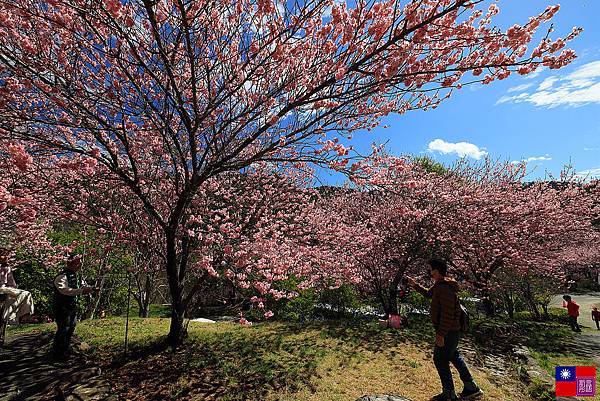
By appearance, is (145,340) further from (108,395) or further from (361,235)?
(361,235)

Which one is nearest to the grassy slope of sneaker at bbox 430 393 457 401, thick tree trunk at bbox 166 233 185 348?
sneaker at bbox 430 393 457 401

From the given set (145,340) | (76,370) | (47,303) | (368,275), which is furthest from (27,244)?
(368,275)

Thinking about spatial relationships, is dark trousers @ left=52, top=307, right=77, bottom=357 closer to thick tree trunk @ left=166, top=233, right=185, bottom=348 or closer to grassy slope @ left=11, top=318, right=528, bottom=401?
grassy slope @ left=11, top=318, right=528, bottom=401

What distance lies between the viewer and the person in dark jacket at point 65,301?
198 inches

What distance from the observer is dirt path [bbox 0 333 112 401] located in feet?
13.0

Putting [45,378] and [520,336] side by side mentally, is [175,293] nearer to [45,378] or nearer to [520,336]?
[45,378]

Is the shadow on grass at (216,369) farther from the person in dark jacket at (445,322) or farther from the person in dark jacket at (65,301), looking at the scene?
the person in dark jacket at (445,322)

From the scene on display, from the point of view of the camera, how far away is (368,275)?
36.4 feet

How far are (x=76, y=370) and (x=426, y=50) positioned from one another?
700cm

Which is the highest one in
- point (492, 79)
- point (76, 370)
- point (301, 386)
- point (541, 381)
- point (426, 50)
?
point (426, 50)

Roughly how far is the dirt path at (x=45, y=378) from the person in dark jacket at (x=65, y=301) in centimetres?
25

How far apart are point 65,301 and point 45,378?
1.19 m

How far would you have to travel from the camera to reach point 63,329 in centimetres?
523

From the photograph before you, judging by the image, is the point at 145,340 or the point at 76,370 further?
the point at 145,340
